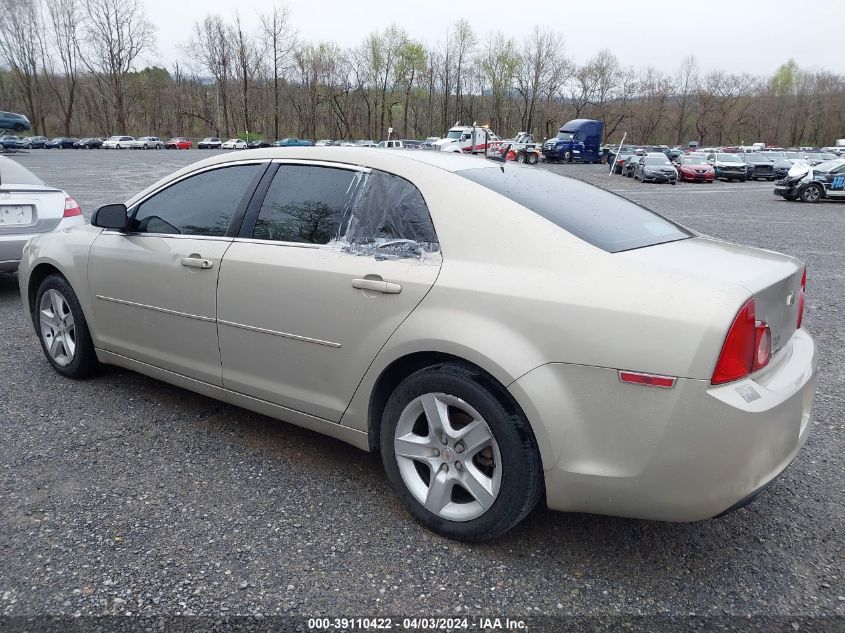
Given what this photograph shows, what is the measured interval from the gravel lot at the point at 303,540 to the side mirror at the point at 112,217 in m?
1.08

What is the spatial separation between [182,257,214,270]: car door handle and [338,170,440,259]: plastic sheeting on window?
0.79 metres

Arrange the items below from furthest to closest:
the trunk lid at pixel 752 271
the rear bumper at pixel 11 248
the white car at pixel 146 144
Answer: the white car at pixel 146 144 → the rear bumper at pixel 11 248 → the trunk lid at pixel 752 271

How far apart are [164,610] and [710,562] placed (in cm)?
199

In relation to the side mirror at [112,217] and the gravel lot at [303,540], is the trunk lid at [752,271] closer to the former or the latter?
the gravel lot at [303,540]

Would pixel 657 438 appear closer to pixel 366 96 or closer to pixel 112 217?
pixel 112 217

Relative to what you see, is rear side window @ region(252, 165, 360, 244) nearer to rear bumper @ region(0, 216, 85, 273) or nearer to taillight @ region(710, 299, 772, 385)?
taillight @ region(710, 299, 772, 385)

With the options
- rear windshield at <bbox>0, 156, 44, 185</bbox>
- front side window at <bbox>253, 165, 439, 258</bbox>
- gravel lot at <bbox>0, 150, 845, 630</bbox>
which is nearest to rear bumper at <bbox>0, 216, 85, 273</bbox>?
rear windshield at <bbox>0, 156, 44, 185</bbox>

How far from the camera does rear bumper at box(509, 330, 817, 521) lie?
2.00 meters

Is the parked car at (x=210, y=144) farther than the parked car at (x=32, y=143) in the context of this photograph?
Yes

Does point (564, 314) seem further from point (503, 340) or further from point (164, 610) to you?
point (164, 610)

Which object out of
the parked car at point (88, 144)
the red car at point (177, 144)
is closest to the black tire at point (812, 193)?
the red car at point (177, 144)

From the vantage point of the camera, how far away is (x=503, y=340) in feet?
7.38

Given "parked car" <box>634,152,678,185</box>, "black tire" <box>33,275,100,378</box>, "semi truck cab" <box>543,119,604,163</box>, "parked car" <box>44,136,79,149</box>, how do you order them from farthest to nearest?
"parked car" <box>44,136,79,149</box>, "semi truck cab" <box>543,119,604,163</box>, "parked car" <box>634,152,678,185</box>, "black tire" <box>33,275,100,378</box>

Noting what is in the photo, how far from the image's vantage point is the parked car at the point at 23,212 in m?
6.07
